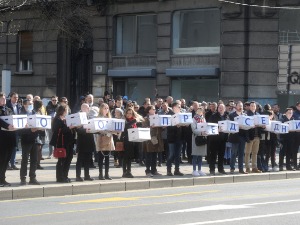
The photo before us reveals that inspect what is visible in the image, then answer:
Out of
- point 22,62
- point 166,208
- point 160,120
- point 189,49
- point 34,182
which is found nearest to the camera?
point 166,208

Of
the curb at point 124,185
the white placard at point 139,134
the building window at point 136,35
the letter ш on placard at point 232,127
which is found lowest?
the curb at point 124,185

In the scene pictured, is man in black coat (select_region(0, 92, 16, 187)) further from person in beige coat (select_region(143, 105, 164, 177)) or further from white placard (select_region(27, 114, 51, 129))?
person in beige coat (select_region(143, 105, 164, 177))


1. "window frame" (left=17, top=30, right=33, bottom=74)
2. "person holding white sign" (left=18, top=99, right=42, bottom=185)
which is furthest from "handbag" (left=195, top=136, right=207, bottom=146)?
"window frame" (left=17, top=30, right=33, bottom=74)

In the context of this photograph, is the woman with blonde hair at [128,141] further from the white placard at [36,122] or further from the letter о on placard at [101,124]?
the white placard at [36,122]

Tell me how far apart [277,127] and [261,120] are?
0.86 m

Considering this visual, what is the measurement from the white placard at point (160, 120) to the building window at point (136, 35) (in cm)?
1460

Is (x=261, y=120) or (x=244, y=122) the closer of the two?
(x=244, y=122)

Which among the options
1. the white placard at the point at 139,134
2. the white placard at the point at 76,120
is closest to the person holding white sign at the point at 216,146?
the white placard at the point at 139,134

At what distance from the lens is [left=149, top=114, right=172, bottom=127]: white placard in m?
22.9

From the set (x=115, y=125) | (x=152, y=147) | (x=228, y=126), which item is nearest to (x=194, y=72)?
(x=228, y=126)

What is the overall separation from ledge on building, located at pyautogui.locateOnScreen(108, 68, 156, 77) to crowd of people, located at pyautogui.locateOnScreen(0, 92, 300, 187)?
27.7 ft

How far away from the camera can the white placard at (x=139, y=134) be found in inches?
859

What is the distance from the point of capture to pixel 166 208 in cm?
1667

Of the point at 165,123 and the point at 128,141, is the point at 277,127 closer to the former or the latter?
the point at 165,123
